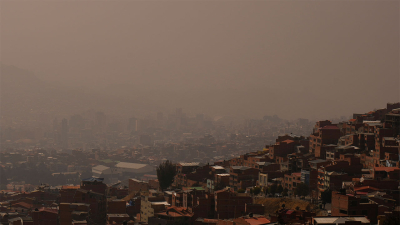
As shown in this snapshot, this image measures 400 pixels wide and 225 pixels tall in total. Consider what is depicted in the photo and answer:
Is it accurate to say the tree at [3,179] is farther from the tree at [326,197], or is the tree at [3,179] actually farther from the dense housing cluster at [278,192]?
the tree at [326,197]

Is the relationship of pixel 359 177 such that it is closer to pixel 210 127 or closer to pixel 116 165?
pixel 116 165

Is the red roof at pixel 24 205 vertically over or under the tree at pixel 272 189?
under

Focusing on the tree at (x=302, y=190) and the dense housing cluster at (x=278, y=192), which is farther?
the tree at (x=302, y=190)

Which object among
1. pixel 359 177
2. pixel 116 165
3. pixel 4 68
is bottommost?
pixel 116 165

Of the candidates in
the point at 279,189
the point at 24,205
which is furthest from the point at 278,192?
the point at 24,205

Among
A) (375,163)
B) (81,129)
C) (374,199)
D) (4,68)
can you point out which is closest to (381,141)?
(375,163)

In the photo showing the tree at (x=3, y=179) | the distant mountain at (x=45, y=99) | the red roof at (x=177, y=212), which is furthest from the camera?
the distant mountain at (x=45, y=99)

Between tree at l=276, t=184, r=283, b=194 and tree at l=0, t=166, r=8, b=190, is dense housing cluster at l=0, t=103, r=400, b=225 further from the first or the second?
tree at l=0, t=166, r=8, b=190

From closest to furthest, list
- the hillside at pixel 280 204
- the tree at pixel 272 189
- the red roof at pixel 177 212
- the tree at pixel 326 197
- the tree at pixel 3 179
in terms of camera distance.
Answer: the tree at pixel 326 197 → the hillside at pixel 280 204 → the red roof at pixel 177 212 → the tree at pixel 272 189 → the tree at pixel 3 179

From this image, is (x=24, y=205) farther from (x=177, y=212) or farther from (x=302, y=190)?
(x=302, y=190)

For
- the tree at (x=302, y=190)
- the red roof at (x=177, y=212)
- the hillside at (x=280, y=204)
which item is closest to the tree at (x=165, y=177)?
the red roof at (x=177, y=212)

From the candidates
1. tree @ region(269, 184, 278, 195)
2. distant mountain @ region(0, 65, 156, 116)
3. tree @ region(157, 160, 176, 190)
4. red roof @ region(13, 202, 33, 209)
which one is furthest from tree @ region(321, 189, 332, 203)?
distant mountain @ region(0, 65, 156, 116)
